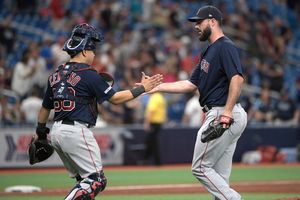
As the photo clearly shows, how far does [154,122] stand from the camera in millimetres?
17500

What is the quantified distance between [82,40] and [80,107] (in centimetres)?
71

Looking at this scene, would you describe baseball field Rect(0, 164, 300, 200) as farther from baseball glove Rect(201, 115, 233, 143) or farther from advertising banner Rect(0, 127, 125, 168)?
baseball glove Rect(201, 115, 233, 143)

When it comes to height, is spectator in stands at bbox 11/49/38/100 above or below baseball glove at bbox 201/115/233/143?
below

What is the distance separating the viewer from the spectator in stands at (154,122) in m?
17.5

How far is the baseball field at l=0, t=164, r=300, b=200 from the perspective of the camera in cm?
1138

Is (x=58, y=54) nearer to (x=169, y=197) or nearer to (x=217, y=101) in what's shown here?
(x=169, y=197)

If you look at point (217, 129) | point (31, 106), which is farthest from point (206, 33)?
point (31, 106)

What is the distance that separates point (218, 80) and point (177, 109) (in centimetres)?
1263

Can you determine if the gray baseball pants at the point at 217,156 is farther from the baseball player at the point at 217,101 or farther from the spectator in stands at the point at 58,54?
the spectator in stands at the point at 58,54

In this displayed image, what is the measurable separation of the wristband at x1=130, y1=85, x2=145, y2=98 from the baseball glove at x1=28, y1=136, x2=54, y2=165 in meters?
1.14

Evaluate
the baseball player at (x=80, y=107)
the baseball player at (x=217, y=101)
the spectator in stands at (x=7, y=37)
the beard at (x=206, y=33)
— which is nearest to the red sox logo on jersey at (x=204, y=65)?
the baseball player at (x=217, y=101)

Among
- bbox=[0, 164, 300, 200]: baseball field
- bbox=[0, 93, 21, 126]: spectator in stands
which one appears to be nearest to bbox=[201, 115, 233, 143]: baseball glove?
bbox=[0, 164, 300, 200]: baseball field

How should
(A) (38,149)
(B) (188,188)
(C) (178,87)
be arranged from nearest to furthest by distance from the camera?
(A) (38,149) < (C) (178,87) < (B) (188,188)

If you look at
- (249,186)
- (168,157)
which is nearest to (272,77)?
(168,157)
